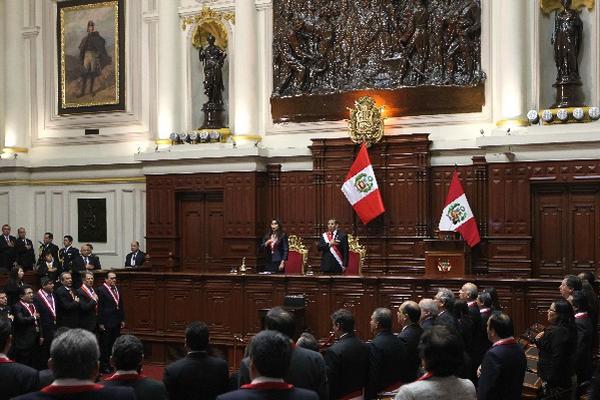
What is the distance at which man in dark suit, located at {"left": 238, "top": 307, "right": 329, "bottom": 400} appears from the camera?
5.52 meters

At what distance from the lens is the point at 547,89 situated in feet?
49.4

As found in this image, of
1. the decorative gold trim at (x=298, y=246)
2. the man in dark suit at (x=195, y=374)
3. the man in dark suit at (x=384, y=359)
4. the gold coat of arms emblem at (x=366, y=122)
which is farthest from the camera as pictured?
the gold coat of arms emblem at (x=366, y=122)

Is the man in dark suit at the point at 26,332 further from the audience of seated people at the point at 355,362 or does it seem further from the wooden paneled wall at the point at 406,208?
the wooden paneled wall at the point at 406,208

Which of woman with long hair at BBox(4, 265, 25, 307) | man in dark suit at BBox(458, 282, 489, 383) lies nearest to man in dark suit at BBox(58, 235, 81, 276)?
woman with long hair at BBox(4, 265, 25, 307)

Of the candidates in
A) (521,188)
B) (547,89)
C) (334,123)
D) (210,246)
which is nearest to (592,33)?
(547,89)

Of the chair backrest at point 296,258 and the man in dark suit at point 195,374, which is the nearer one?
the man in dark suit at point 195,374

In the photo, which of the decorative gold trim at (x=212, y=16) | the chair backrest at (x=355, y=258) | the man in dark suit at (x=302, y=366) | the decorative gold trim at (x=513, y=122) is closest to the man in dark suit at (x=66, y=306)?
the chair backrest at (x=355, y=258)

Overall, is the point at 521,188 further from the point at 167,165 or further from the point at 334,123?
the point at 167,165

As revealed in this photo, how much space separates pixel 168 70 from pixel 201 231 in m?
3.69

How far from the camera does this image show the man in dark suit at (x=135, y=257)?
1683 centimetres

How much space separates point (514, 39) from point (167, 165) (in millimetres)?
7748

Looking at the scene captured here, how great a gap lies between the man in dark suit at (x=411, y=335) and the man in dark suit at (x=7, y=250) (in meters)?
12.4

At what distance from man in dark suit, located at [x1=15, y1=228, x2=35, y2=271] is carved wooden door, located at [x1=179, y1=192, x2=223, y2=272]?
3523 mm

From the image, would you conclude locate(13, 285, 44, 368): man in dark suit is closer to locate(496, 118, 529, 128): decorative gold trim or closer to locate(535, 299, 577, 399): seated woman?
locate(535, 299, 577, 399): seated woman
